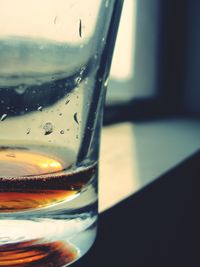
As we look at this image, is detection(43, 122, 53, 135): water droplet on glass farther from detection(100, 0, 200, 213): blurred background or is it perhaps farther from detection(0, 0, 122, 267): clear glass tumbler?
detection(100, 0, 200, 213): blurred background

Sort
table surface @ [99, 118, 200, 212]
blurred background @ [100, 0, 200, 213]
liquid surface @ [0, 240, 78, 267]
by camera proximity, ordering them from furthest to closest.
Result: 1. blurred background @ [100, 0, 200, 213]
2. table surface @ [99, 118, 200, 212]
3. liquid surface @ [0, 240, 78, 267]

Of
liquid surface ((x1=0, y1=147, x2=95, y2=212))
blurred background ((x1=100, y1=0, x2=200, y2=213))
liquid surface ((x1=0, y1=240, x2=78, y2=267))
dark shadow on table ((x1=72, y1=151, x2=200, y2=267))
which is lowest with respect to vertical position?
blurred background ((x1=100, y1=0, x2=200, y2=213))

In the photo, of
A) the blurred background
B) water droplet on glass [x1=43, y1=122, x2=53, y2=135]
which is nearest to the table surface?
the blurred background

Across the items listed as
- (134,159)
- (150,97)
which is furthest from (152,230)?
(150,97)

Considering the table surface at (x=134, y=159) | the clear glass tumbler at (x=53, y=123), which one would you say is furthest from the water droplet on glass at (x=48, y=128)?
the table surface at (x=134, y=159)

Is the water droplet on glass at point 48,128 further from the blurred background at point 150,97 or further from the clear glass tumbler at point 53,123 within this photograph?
the blurred background at point 150,97

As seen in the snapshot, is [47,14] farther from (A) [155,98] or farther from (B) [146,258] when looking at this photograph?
(A) [155,98]

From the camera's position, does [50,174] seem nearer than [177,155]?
Yes

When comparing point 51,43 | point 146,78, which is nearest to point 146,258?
point 51,43
